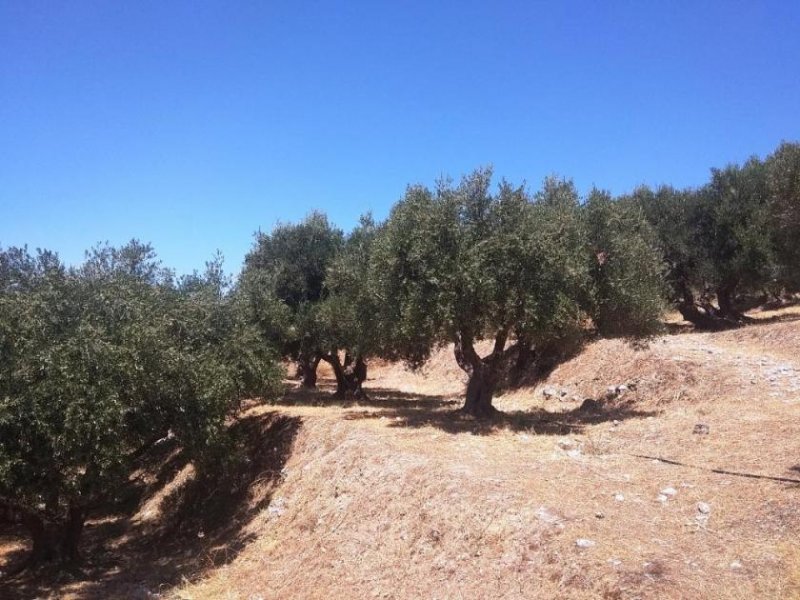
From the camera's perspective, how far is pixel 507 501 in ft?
36.4

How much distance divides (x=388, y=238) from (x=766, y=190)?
2176cm

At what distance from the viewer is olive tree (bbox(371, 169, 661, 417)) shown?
16.6m

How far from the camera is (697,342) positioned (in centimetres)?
2586

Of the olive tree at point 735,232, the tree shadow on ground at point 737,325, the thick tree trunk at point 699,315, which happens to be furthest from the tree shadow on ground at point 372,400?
the olive tree at point 735,232

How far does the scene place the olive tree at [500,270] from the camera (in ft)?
54.4

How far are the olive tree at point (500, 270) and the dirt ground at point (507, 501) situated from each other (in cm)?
291

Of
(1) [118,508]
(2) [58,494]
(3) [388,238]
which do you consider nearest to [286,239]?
(3) [388,238]

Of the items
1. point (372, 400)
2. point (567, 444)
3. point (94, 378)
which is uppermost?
point (94, 378)

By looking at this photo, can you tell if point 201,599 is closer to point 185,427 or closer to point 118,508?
point 185,427

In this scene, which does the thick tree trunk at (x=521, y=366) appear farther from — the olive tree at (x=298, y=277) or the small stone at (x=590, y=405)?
the olive tree at (x=298, y=277)

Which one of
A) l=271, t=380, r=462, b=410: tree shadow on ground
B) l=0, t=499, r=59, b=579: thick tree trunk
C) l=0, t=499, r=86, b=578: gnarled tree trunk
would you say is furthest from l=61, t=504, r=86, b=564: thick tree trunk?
l=271, t=380, r=462, b=410: tree shadow on ground

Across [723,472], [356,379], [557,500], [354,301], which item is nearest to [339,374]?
[356,379]

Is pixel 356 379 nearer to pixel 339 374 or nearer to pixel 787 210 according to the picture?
pixel 339 374

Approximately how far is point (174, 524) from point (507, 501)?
12.8 metres
